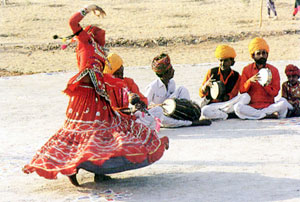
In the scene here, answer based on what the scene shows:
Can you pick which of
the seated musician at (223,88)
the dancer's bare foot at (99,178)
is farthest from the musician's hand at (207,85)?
the dancer's bare foot at (99,178)

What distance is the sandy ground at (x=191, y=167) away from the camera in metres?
6.41

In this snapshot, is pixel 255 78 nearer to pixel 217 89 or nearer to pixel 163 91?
pixel 217 89

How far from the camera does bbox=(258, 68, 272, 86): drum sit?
9.72 metres

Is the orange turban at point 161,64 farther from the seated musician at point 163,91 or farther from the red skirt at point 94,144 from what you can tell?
the red skirt at point 94,144

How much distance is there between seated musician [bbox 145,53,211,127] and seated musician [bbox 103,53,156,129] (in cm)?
32

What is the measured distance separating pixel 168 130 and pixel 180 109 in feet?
1.20

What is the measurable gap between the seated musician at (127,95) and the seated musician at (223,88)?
1198mm

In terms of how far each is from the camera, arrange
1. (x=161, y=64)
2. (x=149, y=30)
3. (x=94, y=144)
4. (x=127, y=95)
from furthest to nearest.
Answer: (x=149, y=30)
(x=161, y=64)
(x=127, y=95)
(x=94, y=144)

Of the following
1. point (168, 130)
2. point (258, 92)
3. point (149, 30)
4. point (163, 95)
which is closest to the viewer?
point (168, 130)

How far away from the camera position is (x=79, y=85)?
6742mm

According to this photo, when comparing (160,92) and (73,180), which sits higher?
(160,92)

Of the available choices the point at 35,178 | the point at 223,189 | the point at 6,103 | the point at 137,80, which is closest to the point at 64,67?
the point at 137,80

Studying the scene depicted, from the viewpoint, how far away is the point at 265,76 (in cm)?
975

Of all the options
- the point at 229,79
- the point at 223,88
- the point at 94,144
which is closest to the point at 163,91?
the point at 223,88
